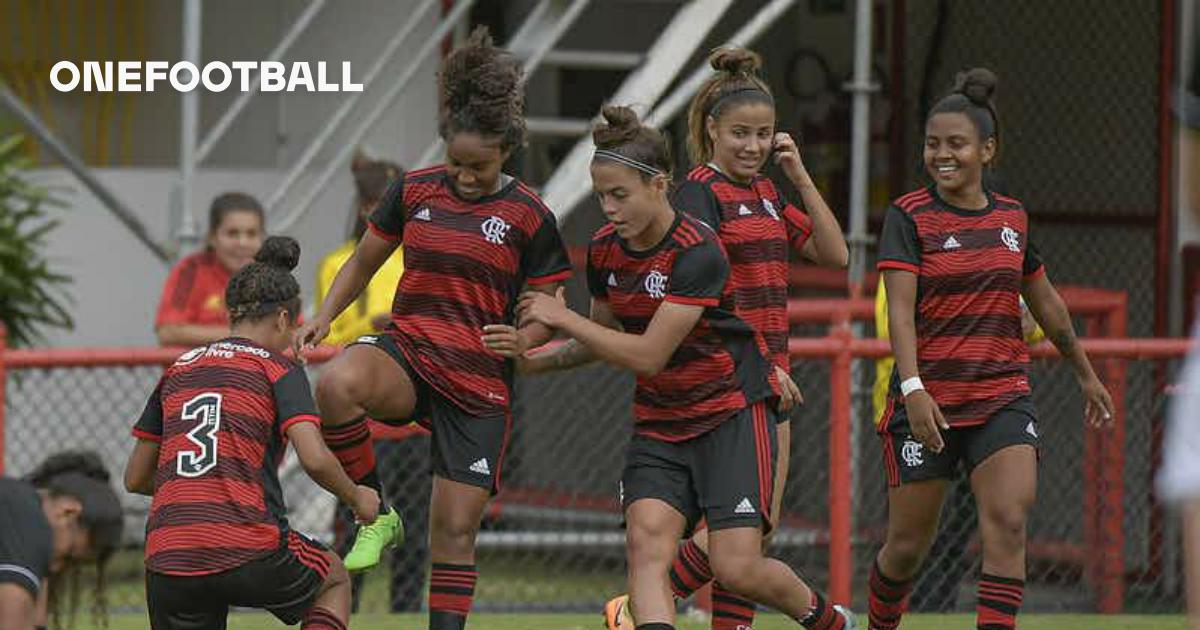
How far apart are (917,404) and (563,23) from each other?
371 cm

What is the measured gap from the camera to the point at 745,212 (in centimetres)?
757

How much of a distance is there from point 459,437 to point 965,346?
1574 mm

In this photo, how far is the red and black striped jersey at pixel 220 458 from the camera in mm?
6648

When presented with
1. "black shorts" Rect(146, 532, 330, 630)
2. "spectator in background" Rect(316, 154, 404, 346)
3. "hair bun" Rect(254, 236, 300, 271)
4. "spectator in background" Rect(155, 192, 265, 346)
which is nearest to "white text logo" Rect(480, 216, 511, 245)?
"hair bun" Rect(254, 236, 300, 271)

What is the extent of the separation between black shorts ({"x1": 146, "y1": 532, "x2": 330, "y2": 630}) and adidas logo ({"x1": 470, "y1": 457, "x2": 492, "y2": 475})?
26.6 inches

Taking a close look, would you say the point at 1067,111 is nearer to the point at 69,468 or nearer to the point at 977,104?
the point at 977,104

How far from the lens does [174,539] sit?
6660mm

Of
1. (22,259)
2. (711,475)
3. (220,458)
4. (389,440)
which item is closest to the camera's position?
(220,458)

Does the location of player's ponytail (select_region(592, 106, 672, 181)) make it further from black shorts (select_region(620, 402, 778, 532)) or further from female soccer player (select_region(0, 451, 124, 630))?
female soccer player (select_region(0, 451, 124, 630))

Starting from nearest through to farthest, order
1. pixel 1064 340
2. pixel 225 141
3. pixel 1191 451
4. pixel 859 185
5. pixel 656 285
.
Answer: pixel 1191 451, pixel 656 285, pixel 1064 340, pixel 859 185, pixel 225 141

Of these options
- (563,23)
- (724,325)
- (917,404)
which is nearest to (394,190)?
(724,325)

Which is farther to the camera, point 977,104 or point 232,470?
point 977,104

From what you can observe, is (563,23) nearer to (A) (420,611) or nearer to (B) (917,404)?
(A) (420,611)

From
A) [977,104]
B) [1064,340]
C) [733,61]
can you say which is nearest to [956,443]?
[1064,340]
